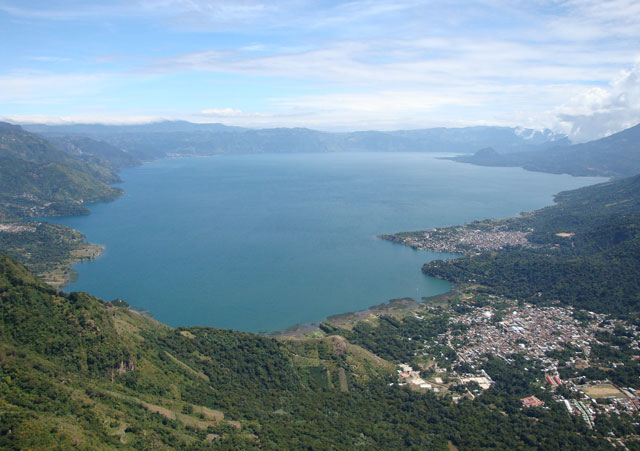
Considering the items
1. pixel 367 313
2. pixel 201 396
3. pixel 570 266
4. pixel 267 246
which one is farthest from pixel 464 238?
pixel 201 396

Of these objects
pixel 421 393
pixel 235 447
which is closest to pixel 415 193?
pixel 421 393

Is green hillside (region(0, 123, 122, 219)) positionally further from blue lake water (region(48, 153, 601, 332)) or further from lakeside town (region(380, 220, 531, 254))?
lakeside town (region(380, 220, 531, 254))

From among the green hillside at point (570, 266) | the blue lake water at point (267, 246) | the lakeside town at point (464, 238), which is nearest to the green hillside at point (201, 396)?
the blue lake water at point (267, 246)

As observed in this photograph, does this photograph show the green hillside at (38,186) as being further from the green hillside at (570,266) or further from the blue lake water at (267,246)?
the green hillside at (570,266)

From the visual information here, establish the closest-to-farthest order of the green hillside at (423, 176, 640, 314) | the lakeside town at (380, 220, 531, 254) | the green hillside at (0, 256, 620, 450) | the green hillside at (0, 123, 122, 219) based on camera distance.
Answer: the green hillside at (0, 256, 620, 450)
the green hillside at (423, 176, 640, 314)
the lakeside town at (380, 220, 531, 254)
the green hillside at (0, 123, 122, 219)

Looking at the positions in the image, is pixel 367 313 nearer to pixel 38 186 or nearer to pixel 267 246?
pixel 267 246

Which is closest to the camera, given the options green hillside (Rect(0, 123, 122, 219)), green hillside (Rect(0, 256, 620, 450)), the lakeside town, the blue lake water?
green hillside (Rect(0, 256, 620, 450))

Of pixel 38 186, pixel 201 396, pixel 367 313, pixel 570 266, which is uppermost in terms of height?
pixel 38 186

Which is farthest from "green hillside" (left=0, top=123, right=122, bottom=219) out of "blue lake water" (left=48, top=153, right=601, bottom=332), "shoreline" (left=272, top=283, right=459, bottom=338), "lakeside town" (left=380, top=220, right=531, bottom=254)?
"shoreline" (left=272, top=283, right=459, bottom=338)
